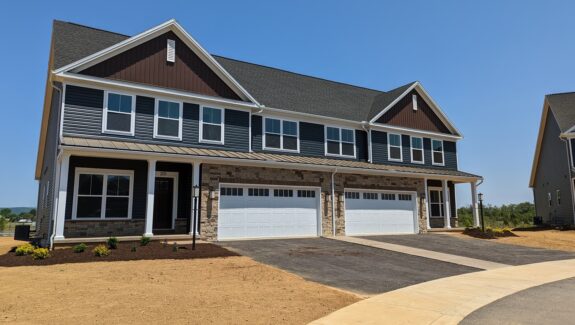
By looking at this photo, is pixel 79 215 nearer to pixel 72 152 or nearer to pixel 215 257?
pixel 72 152

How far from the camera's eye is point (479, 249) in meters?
17.9

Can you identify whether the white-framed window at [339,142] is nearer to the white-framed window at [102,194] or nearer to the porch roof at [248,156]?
the porch roof at [248,156]

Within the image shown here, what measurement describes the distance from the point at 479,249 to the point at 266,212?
932 centimetres

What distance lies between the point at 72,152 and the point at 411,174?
54.2 ft

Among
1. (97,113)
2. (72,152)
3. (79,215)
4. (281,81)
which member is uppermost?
(281,81)

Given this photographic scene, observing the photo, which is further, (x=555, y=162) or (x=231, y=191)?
(x=555, y=162)

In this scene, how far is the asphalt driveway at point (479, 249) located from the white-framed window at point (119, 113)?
11.9 meters

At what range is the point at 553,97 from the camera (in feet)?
104

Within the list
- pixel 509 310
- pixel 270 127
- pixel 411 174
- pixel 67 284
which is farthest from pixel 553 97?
pixel 67 284

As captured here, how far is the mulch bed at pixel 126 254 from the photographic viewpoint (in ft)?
37.7

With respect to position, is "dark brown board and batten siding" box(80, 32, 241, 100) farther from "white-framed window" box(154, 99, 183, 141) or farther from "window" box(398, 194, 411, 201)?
"window" box(398, 194, 411, 201)

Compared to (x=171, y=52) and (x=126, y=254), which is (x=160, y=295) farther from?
(x=171, y=52)

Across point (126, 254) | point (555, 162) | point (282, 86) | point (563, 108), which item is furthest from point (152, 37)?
point (555, 162)

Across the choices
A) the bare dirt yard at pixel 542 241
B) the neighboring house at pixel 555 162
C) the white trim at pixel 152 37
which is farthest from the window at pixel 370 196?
the neighboring house at pixel 555 162
